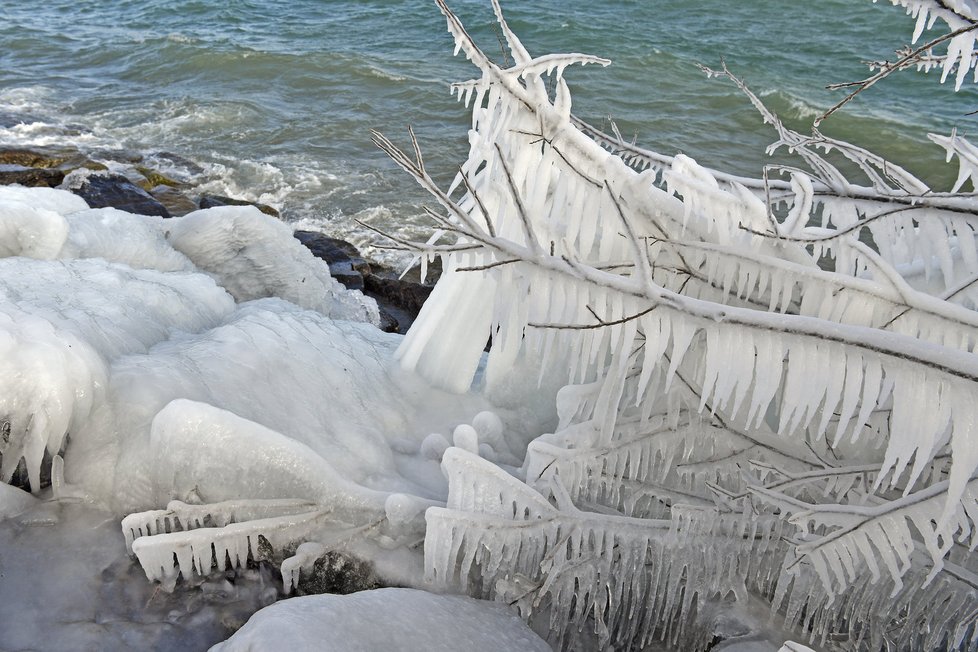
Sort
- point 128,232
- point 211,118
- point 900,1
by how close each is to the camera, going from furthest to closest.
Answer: point 211,118
point 128,232
point 900,1

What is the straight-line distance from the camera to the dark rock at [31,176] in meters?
8.81

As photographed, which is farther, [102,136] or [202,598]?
[102,136]

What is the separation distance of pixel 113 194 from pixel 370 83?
7143 millimetres

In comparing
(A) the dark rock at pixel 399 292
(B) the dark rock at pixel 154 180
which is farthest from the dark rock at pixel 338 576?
(B) the dark rock at pixel 154 180

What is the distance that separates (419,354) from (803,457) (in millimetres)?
1749

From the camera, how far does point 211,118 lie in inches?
502

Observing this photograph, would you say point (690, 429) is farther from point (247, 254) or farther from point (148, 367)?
point (247, 254)

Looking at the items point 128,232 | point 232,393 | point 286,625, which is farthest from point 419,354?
point 128,232

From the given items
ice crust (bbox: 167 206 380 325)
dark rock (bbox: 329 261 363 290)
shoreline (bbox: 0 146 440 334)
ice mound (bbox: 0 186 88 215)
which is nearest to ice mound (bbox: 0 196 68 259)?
ice mound (bbox: 0 186 88 215)

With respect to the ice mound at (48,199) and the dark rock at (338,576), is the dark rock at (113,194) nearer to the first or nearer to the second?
the ice mound at (48,199)

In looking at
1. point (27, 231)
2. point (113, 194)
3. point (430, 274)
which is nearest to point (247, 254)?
point (27, 231)

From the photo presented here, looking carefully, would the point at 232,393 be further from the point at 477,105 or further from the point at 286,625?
the point at 477,105

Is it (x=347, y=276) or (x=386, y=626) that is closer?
(x=386, y=626)

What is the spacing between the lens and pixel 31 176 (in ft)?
29.2
